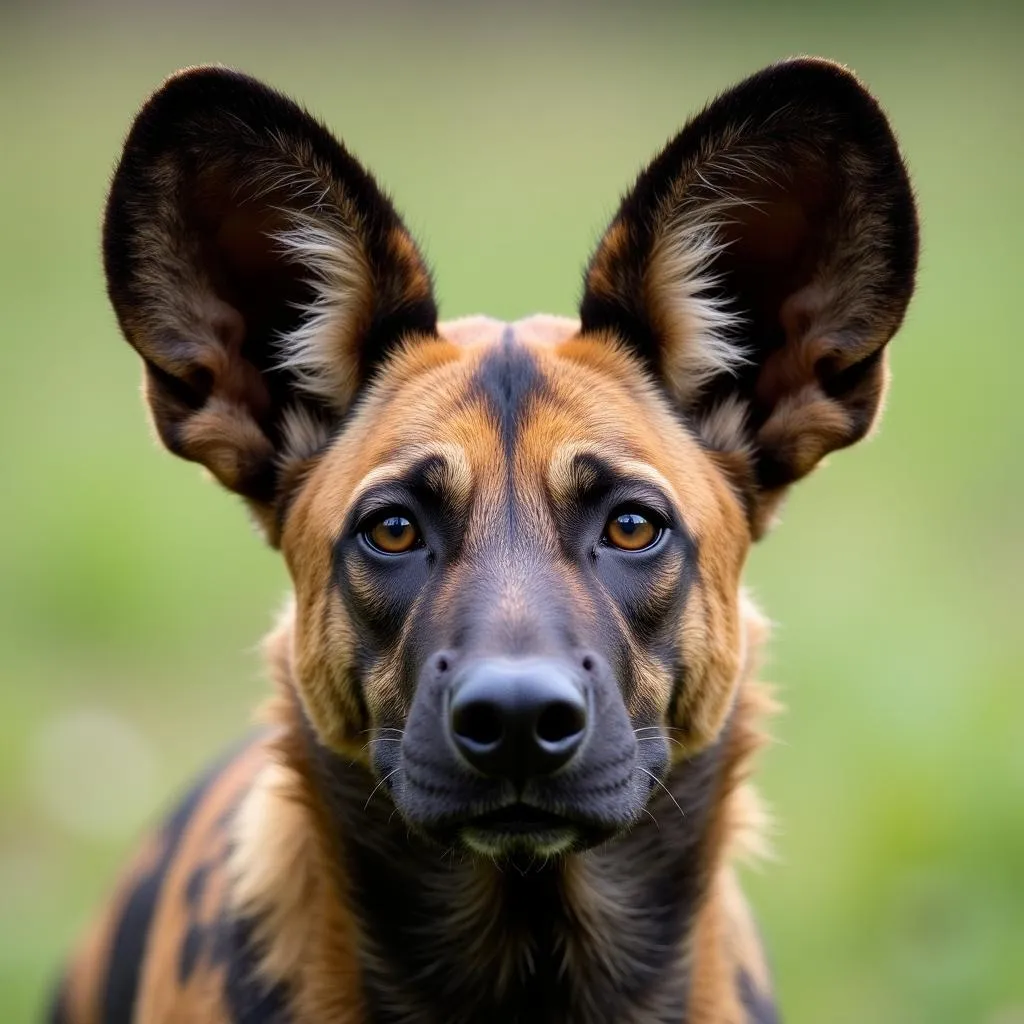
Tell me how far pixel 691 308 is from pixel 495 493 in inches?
33.4

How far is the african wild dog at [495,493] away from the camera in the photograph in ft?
12.4

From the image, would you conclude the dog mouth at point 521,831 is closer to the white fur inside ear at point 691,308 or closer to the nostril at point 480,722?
the nostril at point 480,722

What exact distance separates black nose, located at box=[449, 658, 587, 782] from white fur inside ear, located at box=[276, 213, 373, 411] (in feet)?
4.05

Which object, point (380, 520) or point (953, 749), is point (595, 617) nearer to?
point (380, 520)

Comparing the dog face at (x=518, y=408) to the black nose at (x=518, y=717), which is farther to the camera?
the dog face at (x=518, y=408)

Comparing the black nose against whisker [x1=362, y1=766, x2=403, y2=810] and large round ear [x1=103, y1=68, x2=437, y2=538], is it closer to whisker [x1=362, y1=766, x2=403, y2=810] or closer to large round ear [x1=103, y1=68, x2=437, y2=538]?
whisker [x1=362, y1=766, x2=403, y2=810]

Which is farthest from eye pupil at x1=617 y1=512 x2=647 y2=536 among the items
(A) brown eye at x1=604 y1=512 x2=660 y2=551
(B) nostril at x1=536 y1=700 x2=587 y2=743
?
(B) nostril at x1=536 y1=700 x2=587 y2=743

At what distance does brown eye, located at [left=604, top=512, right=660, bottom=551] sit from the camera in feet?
12.6

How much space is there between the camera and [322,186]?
4098 millimetres

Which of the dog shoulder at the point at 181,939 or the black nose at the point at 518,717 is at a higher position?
the black nose at the point at 518,717

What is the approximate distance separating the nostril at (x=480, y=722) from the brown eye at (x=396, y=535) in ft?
1.94

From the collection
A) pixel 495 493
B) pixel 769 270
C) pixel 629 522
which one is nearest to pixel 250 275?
pixel 495 493

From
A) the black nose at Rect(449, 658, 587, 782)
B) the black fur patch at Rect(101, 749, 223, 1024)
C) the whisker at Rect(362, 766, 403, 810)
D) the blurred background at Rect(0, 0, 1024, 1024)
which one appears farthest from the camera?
the blurred background at Rect(0, 0, 1024, 1024)

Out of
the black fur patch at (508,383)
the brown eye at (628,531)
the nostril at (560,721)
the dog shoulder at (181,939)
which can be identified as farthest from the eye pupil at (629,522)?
the dog shoulder at (181,939)
